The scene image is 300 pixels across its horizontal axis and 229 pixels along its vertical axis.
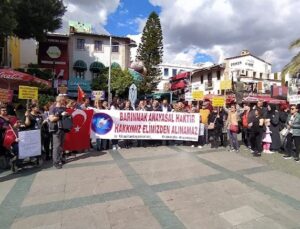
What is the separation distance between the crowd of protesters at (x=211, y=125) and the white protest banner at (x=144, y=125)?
344 millimetres

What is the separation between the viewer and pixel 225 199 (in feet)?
22.8

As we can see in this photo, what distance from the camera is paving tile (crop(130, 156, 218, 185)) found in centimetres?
851

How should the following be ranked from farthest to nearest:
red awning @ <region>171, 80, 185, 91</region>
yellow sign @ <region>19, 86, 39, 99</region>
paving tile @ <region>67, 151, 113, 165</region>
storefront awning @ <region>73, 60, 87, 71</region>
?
1. red awning @ <region>171, 80, 185, 91</region>
2. storefront awning @ <region>73, 60, 87, 71</region>
3. yellow sign @ <region>19, 86, 39, 99</region>
4. paving tile @ <region>67, 151, 113, 165</region>

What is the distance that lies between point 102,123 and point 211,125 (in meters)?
3.96

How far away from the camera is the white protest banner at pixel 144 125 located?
12.8 m

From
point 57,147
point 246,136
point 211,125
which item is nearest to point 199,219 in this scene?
point 57,147

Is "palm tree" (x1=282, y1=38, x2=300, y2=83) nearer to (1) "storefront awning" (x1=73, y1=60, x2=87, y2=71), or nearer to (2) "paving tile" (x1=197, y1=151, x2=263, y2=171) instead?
(2) "paving tile" (x1=197, y1=151, x2=263, y2=171)

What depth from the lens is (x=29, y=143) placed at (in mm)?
9531

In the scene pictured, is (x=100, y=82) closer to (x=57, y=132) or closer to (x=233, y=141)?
(x=233, y=141)

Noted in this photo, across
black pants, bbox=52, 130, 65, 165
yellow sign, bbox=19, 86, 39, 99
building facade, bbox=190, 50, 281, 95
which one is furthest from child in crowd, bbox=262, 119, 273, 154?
building facade, bbox=190, 50, 281, 95

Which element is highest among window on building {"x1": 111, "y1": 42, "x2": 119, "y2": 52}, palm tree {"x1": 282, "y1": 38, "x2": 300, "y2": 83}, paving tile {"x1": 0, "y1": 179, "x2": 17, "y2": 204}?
window on building {"x1": 111, "y1": 42, "x2": 119, "y2": 52}

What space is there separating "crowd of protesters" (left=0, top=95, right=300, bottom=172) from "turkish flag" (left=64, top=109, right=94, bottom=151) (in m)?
0.37

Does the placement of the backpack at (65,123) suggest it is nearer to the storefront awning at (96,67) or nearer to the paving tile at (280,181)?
the paving tile at (280,181)

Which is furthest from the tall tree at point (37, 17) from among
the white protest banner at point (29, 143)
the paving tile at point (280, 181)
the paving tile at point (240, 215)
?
the paving tile at point (240, 215)
